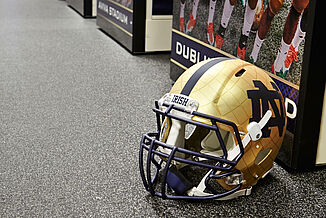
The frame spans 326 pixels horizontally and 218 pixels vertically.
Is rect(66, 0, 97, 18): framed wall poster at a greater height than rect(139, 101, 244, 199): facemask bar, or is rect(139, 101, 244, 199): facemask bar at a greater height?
rect(139, 101, 244, 199): facemask bar

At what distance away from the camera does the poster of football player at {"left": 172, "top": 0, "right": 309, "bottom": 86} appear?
4.75ft

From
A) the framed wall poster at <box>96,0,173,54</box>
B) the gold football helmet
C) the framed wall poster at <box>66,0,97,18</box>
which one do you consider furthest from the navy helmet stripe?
the framed wall poster at <box>66,0,97,18</box>

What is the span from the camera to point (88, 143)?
172 cm

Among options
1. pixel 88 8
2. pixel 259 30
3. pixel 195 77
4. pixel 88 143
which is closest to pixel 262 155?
pixel 195 77

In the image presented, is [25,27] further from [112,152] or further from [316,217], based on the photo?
[316,217]

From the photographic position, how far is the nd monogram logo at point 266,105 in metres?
1.25

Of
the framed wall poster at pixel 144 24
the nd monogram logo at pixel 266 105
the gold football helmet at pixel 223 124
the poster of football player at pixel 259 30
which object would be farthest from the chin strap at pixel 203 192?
the framed wall poster at pixel 144 24

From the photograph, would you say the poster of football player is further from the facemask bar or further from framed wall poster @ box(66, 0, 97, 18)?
framed wall poster @ box(66, 0, 97, 18)

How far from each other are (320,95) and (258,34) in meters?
0.33

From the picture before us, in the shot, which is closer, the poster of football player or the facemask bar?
the facemask bar

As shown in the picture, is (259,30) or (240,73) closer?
(240,73)

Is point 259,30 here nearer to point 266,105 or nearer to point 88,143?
point 266,105

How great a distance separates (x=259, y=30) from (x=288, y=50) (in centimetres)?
18

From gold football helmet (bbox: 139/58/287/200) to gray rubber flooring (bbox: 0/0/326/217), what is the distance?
0.21 feet
